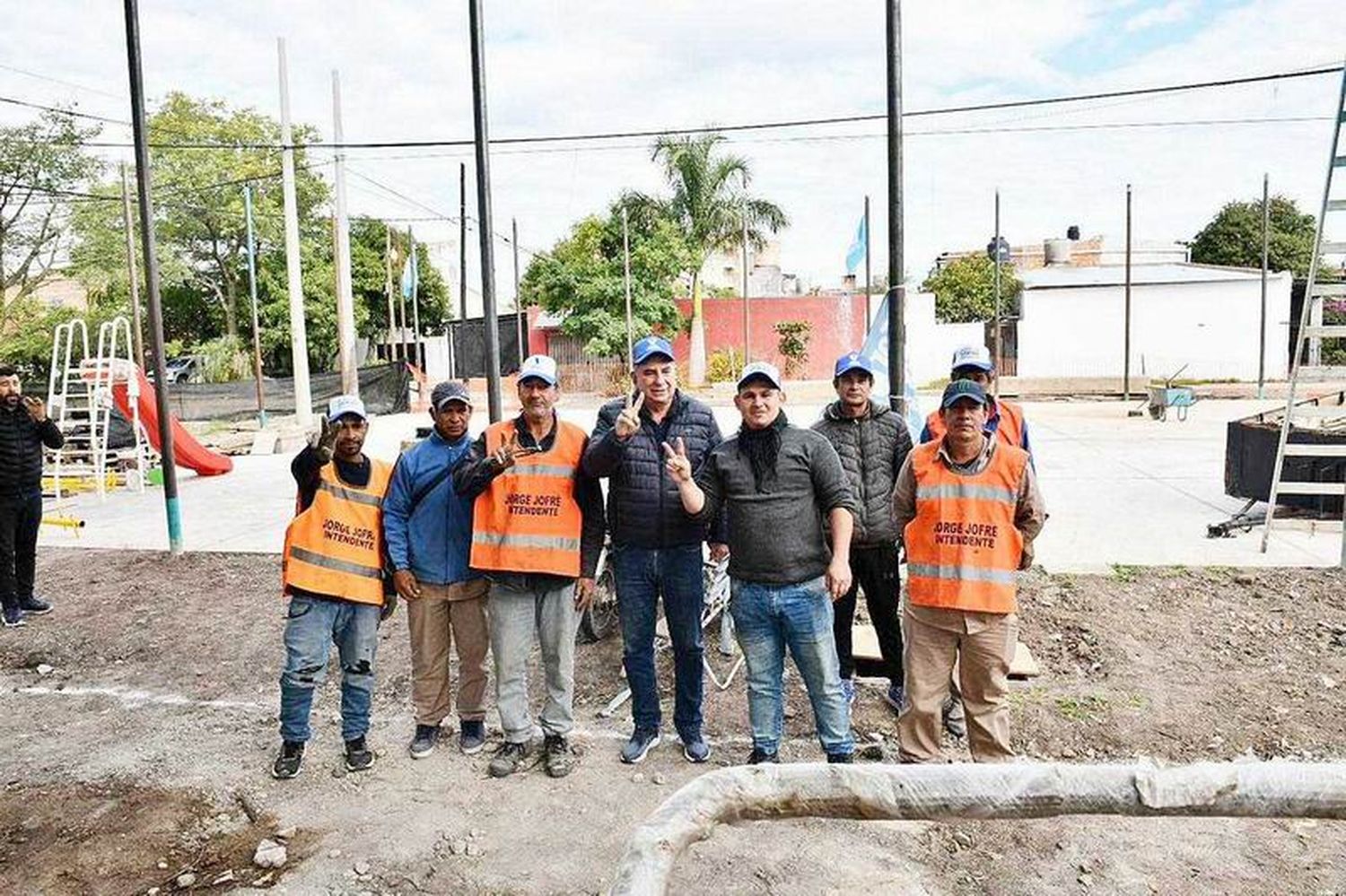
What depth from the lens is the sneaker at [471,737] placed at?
443cm

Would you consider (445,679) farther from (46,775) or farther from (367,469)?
(46,775)

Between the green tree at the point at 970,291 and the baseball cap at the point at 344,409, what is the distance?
39.5m

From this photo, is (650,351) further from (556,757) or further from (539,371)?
(556,757)

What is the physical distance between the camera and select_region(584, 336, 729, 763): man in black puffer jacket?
13.5 feet

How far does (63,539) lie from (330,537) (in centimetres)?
729

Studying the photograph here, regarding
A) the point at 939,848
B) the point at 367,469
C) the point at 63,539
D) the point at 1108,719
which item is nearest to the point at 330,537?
the point at 367,469

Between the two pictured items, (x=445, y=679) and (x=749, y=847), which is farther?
(x=445, y=679)

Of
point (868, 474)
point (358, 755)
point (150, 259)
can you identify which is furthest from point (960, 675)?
point (150, 259)

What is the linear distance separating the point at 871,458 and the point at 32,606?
20.3 ft

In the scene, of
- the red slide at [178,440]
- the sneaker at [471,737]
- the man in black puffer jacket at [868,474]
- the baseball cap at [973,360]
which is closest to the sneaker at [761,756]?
the man in black puffer jacket at [868,474]

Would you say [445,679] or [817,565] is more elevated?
[817,565]

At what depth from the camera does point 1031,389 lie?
30.2m

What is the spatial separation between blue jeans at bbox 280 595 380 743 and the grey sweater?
5.27 ft

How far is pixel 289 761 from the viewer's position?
4.25 m
